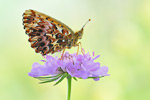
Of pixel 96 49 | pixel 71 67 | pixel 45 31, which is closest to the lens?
pixel 71 67

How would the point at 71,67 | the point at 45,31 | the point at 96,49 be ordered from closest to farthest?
the point at 71,67 → the point at 45,31 → the point at 96,49

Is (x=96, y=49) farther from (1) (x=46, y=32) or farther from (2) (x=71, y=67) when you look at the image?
(2) (x=71, y=67)

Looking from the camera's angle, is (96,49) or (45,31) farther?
(96,49)

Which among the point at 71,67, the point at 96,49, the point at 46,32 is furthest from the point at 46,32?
the point at 96,49

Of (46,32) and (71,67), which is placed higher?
(46,32)

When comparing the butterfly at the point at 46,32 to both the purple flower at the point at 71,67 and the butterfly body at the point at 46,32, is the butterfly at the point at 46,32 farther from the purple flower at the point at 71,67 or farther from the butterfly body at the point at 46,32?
the purple flower at the point at 71,67

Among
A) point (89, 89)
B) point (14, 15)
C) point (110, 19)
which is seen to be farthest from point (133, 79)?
point (14, 15)
